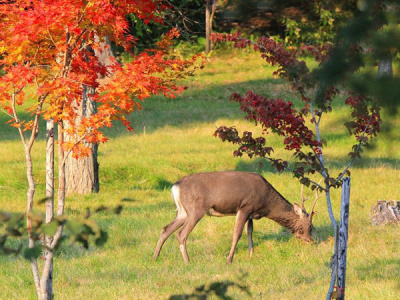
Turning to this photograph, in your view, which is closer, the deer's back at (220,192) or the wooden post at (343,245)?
the wooden post at (343,245)

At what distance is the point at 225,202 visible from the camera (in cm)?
1027

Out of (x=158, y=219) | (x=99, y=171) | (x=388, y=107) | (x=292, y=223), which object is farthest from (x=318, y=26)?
(x=99, y=171)

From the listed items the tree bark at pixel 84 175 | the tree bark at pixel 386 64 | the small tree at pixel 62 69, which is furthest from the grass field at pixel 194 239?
the small tree at pixel 62 69

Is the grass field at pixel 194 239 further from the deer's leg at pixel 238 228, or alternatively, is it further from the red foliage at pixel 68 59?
the red foliage at pixel 68 59

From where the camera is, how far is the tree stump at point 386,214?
1149 cm

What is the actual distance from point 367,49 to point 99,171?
15795 mm

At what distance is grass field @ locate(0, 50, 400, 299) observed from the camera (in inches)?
329

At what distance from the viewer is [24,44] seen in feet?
23.4

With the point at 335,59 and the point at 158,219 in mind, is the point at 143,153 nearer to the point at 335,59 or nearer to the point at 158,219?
the point at 158,219

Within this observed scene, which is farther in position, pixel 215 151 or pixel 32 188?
Answer: pixel 215 151

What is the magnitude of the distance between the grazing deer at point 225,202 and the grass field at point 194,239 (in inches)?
12.6

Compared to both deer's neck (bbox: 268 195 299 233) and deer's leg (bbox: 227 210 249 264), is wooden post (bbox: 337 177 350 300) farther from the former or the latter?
deer's neck (bbox: 268 195 299 233)

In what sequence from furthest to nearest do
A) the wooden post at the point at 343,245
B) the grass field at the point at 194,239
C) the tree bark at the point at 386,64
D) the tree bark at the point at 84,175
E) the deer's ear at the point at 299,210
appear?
the tree bark at the point at 84,175, the deer's ear at the point at 299,210, the grass field at the point at 194,239, the wooden post at the point at 343,245, the tree bark at the point at 386,64

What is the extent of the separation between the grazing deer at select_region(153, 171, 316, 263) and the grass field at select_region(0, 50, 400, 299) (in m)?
0.32
